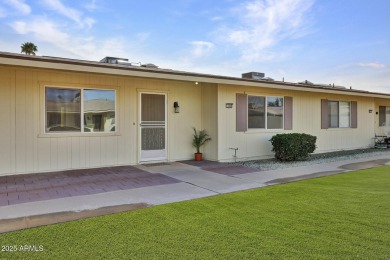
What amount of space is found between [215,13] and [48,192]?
9554 millimetres

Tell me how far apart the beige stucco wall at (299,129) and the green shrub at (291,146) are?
26.3 inches

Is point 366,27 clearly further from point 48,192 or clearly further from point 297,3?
point 48,192

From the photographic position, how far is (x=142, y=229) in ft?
11.4

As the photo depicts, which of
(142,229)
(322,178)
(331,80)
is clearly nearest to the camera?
(142,229)

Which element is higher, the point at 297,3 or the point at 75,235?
the point at 297,3

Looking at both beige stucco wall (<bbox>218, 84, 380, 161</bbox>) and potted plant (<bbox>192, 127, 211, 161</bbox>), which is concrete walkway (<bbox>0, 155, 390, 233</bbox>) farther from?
beige stucco wall (<bbox>218, 84, 380, 161</bbox>)

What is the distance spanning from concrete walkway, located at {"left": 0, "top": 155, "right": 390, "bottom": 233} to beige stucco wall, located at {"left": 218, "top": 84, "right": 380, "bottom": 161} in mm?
1220

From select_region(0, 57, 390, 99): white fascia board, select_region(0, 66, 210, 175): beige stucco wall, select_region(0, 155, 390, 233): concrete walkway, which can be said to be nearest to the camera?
select_region(0, 155, 390, 233): concrete walkway

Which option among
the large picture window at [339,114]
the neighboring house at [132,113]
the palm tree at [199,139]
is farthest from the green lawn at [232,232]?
the large picture window at [339,114]

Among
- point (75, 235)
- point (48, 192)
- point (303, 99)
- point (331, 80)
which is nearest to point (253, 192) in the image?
point (75, 235)

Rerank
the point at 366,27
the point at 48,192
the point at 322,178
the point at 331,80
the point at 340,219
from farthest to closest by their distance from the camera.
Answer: the point at 331,80, the point at 366,27, the point at 322,178, the point at 48,192, the point at 340,219

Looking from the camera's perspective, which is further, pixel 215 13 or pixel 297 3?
pixel 215 13

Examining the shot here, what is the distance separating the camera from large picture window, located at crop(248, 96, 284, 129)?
31.9ft

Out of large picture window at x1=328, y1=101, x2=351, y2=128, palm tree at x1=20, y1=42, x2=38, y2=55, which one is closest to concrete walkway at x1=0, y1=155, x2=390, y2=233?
large picture window at x1=328, y1=101, x2=351, y2=128
